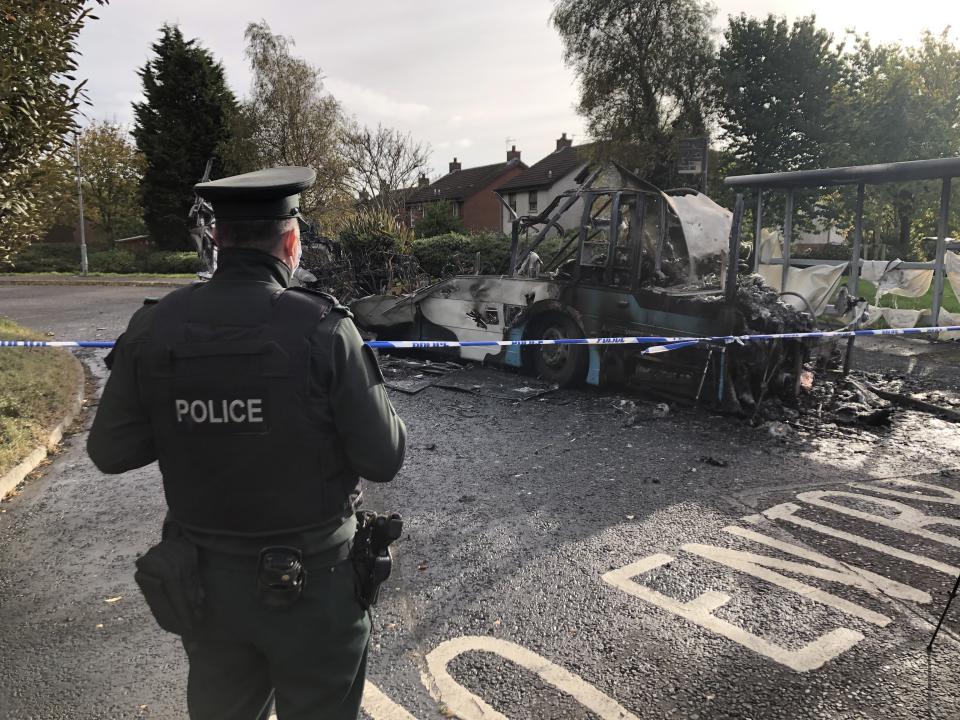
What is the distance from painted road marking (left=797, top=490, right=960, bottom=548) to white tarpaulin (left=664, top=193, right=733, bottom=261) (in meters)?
3.58

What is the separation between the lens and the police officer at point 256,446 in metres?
1.70

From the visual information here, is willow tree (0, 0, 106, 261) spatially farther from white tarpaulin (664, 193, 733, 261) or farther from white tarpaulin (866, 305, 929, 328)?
white tarpaulin (866, 305, 929, 328)

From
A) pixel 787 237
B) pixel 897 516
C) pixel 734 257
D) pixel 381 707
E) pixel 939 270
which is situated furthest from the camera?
pixel 787 237

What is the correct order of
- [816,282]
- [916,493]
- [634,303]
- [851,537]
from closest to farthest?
1. [851,537]
2. [916,493]
3. [634,303]
4. [816,282]

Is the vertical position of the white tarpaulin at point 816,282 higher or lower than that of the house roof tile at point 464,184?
lower

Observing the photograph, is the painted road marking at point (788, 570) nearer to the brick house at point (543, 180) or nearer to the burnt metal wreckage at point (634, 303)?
the burnt metal wreckage at point (634, 303)

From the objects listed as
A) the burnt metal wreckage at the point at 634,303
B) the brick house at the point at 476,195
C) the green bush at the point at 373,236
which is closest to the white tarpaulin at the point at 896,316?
the burnt metal wreckage at the point at 634,303

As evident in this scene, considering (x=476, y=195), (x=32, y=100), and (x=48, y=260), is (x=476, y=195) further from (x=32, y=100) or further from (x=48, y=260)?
(x=32, y=100)

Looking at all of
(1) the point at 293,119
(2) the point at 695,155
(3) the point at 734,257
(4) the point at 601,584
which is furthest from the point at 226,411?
(1) the point at 293,119

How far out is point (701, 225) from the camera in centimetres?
775

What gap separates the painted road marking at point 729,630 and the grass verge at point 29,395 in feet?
15.1

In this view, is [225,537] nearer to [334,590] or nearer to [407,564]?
[334,590]

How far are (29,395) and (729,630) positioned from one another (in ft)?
23.4

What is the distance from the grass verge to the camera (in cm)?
566
